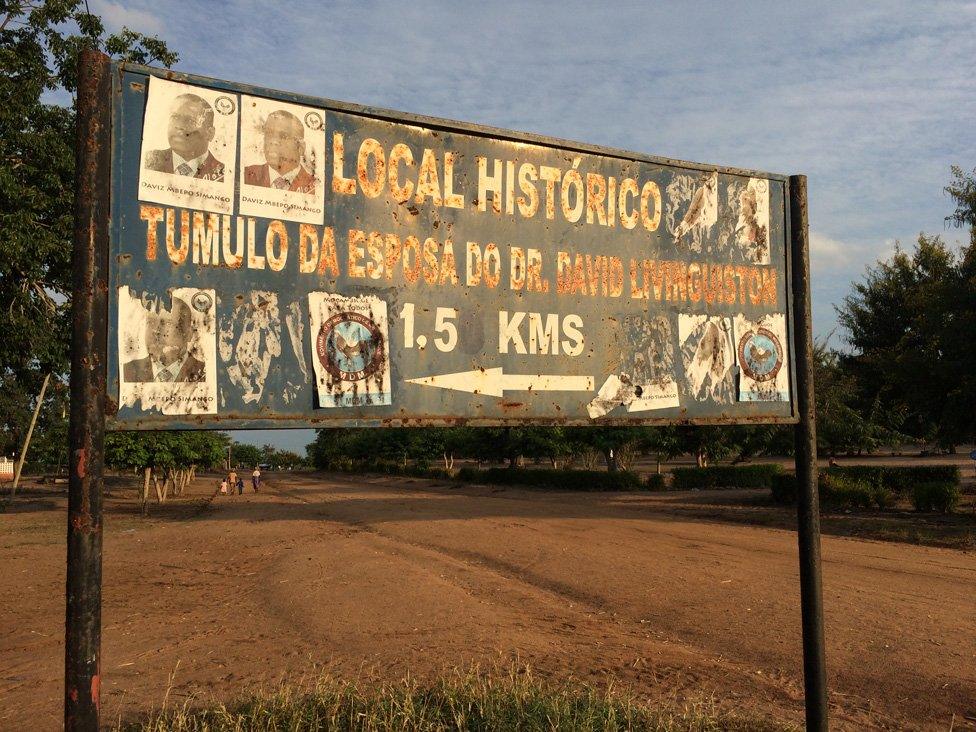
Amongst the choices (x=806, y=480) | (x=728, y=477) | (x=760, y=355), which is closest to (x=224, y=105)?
(x=760, y=355)

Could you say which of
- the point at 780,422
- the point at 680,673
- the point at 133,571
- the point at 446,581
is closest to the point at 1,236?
the point at 133,571

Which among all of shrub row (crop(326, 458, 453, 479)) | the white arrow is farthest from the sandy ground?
shrub row (crop(326, 458, 453, 479))

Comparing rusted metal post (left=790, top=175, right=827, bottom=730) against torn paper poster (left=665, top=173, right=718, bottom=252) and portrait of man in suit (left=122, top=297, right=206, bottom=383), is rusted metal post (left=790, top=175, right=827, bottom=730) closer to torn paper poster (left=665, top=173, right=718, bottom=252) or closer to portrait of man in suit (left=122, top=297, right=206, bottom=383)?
torn paper poster (left=665, top=173, right=718, bottom=252)

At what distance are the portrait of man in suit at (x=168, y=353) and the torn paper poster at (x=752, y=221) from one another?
9.18 ft

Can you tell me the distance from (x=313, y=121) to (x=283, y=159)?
215mm

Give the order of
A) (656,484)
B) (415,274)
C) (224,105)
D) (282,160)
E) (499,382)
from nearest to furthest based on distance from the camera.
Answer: (224,105) < (282,160) < (415,274) < (499,382) < (656,484)

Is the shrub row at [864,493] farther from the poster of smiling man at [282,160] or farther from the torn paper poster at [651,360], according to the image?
the poster of smiling man at [282,160]

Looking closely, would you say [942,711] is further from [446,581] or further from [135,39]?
[135,39]

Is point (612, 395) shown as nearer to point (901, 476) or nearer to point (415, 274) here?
point (415, 274)

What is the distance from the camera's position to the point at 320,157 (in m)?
3.35

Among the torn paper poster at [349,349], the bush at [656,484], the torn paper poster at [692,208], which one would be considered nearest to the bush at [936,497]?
the bush at [656,484]

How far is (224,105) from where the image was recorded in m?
3.18

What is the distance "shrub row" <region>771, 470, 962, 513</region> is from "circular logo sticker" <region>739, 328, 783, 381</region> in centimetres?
2104

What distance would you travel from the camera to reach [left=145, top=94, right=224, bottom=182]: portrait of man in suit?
10.1ft
